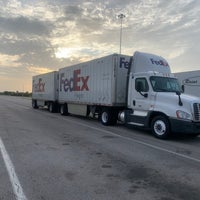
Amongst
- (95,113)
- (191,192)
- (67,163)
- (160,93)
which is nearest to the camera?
(191,192)

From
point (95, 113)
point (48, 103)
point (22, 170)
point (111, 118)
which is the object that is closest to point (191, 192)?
point (22, 170)

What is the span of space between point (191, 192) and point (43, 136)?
7083 mm

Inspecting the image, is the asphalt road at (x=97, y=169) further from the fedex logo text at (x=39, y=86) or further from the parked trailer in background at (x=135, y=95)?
the fedex logo text at (x=39, y=86)

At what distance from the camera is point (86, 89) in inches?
702

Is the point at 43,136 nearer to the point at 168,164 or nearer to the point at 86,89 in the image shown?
the point at 168,164

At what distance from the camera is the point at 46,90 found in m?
26.4

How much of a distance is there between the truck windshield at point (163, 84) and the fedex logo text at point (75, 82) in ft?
20.3

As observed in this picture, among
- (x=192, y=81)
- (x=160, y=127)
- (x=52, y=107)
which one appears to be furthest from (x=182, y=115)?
(x=52, y=107)

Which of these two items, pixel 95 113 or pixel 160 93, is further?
pixel 95 113

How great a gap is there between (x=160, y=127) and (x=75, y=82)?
373 inches

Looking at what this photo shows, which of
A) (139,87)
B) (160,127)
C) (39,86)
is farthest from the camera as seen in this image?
(39,86)

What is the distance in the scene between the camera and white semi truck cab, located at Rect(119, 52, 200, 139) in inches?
423

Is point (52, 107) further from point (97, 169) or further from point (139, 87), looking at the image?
point (97, 169)

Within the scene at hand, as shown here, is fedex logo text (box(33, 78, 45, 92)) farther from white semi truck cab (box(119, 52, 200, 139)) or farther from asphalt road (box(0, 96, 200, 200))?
asphalt road (box(0, 96, 200, 200))
